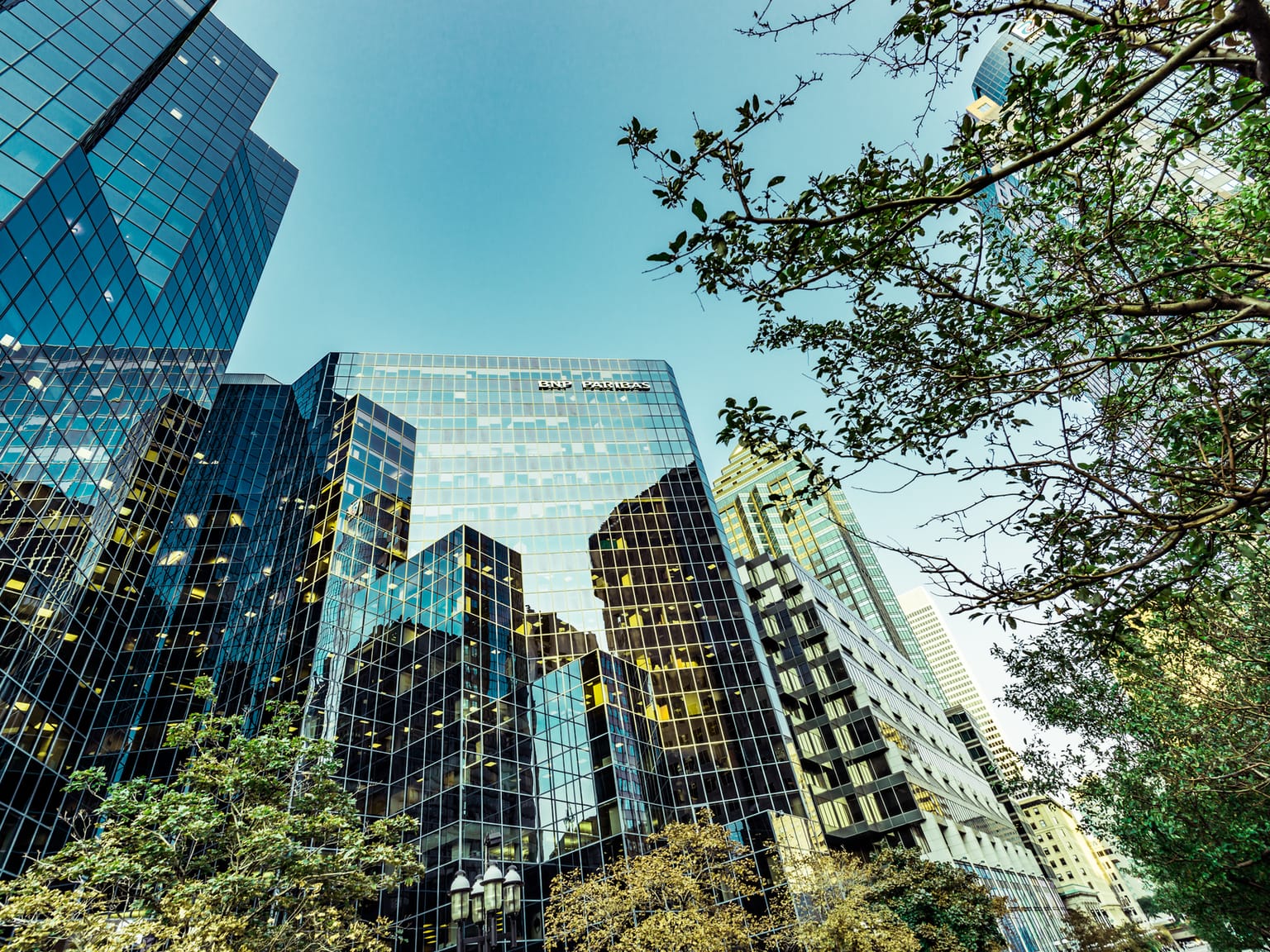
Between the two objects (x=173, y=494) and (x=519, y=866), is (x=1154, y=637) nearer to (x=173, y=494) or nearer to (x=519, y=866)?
(x=519, y=866)

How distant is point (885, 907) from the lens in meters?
31.7

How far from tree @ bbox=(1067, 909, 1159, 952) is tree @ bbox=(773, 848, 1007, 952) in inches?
1432

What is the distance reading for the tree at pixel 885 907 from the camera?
27234 mm

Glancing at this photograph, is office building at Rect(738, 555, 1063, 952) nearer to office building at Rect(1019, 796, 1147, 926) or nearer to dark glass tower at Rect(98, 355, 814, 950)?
dark glass tower at Rect(98, 355, 814, 950)

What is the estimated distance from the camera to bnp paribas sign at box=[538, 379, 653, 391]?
62.2 metres

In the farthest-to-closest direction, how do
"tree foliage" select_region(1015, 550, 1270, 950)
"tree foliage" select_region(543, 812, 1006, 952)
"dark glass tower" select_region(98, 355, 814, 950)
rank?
"dark glass tower" select_region(98, 355, 814, 950)
"tree foliage" select_region(543, 812, 1006, 952)
"tree foliage" select_region(1015, 550, 1270, 950)

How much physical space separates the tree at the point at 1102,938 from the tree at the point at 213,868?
253 feet

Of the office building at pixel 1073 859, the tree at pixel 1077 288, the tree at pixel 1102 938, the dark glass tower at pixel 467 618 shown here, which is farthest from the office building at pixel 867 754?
the office building at pixel 1073 859

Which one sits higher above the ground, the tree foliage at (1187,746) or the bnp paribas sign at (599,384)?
the bnp paribas sign at (599,384)

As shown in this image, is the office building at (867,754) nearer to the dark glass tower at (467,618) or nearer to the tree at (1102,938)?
the tree at (1102,938)

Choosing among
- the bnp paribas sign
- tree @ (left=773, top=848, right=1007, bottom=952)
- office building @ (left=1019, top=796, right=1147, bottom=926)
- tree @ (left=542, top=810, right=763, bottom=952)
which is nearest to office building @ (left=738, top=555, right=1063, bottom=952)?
tree @ (left=773, top=848, right=1007, bottom=952)

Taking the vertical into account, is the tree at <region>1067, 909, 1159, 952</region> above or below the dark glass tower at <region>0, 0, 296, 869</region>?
below

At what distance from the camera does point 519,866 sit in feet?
109

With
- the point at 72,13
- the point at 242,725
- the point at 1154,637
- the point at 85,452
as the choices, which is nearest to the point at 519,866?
the point at 242,725
